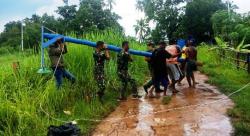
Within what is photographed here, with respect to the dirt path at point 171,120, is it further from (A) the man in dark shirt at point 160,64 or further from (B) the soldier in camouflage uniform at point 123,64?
(A) the man in dark shirt at point 160,64

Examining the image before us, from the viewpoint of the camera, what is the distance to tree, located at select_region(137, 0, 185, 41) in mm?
46562

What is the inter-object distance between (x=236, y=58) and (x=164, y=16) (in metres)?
29.9

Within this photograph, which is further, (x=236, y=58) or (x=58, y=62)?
(x=236, y=58)

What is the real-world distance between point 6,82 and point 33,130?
2468 mm

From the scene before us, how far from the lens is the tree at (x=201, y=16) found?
141 ft

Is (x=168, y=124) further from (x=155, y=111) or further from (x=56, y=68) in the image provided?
(x=56, y=68)

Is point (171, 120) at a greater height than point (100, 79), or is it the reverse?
point (100, 79)

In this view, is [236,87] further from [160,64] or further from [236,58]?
[236,58]

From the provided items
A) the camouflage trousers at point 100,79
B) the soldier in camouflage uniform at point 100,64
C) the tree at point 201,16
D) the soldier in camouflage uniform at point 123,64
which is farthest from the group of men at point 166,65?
the tree at point 201,16

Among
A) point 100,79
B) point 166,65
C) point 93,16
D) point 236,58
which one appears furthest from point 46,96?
point 93,16

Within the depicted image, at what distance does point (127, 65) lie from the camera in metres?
11.2

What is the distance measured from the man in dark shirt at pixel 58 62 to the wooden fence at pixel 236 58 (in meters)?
6.91

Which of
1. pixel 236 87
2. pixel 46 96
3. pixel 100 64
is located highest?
pixel 100 64

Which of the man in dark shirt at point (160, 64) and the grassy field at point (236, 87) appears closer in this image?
the grassy field at point (236, 87)
